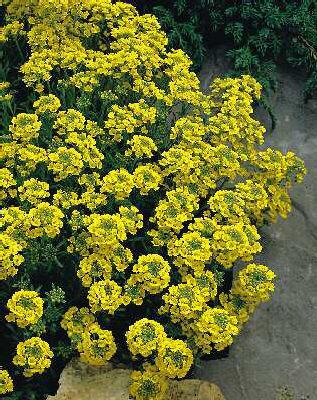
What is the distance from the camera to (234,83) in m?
4.75

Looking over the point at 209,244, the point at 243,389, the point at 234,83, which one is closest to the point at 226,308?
the point at 209,244

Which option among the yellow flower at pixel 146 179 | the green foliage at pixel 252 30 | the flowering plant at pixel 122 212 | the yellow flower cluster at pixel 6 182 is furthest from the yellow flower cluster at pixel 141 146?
the green foliage at pixel 252 30

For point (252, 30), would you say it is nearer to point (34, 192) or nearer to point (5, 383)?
point (34, 192)

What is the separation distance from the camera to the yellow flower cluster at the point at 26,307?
322 centimetres

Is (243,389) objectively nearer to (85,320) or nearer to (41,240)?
(85,320)

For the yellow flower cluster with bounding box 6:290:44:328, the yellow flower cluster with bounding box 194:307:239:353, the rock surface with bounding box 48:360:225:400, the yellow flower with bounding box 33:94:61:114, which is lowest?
the rock surface with bounding box 48:360:225:400

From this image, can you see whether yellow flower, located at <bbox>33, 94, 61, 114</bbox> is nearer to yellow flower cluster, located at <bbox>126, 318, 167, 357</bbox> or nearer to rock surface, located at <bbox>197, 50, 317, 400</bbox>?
yellow flower cluster, located at <bbox>126, 318, 167, 357</bbox>

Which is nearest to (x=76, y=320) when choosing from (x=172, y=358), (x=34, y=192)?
(x=172, y=358)

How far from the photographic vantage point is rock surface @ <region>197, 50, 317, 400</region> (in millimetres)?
4203

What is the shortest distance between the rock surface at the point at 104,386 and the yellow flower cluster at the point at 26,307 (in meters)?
0.49

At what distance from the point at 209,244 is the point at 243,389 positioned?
1.10 meters

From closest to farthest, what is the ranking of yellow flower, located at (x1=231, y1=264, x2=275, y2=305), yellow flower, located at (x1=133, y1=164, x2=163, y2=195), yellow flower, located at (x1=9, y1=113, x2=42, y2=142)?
yellow flower, located at (x1=231, y1=264, x2=275, y2=305), yellow flower, located at (x1=133, y1=164, x2=163, y2=195), yellow flower, located at (x1=9, y1=113, x2=42, y2=142)

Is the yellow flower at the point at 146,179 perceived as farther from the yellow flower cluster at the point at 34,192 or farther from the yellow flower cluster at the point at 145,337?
the yellow flower cluster at the point at 145,337

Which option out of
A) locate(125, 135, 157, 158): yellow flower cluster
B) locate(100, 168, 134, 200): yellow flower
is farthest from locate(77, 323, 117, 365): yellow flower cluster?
locate(125, 135, 157, 158): yellow flower cluster
